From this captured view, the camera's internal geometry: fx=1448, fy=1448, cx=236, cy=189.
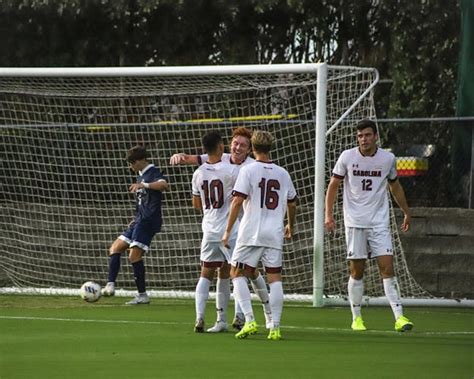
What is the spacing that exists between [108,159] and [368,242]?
22.7ft

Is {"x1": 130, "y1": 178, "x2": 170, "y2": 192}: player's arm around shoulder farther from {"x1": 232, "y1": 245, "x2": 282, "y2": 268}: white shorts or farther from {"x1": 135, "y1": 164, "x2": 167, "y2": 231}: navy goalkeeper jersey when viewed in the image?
{"x1": 232, "y1": 245, "x2": 282, "y2": 268}: white shorts

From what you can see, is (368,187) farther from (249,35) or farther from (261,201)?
(249,35)

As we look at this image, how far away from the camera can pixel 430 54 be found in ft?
79.8

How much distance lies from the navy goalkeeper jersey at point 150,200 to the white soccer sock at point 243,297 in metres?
4.89

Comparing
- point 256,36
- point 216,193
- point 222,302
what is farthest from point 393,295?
point 256,36

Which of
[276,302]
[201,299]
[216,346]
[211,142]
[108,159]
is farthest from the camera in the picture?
[108,159]

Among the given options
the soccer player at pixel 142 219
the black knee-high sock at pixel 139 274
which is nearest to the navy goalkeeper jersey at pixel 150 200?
the soccer player at pixel 142 219

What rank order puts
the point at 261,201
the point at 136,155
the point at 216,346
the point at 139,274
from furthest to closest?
the point at 139,274
the point at 136,155
the point at 261,201
the point at 216,346

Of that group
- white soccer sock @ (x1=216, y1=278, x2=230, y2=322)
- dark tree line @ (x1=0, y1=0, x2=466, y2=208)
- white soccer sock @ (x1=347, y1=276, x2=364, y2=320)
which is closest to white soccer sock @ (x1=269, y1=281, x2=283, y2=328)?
white soccer sock @ (x1=216, y1=278, x2=230, y2=322)

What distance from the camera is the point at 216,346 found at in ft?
41.9

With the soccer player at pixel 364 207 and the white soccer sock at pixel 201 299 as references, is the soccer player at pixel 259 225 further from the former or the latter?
the soccer player at pixel 364 207

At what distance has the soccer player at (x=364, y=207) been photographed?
1473 cm

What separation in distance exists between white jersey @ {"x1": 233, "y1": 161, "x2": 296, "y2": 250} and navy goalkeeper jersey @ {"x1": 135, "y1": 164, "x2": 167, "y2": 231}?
486 centimetres

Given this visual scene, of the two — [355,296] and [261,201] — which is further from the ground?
[261,201]
